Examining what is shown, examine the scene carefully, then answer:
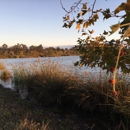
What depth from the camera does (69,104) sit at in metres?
6.30

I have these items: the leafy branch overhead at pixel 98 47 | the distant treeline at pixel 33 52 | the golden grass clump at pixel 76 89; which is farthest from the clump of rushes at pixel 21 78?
the distant treeline at pixel 33 52

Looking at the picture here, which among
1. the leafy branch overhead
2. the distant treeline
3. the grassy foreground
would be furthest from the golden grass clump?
the distant treeline

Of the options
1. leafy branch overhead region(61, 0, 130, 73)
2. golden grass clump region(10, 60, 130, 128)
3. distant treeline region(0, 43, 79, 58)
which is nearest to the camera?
leafy branch overhead region(61, 0, 130, 73)

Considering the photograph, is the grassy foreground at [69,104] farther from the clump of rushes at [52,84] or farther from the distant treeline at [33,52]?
the distant treeline at [33,52]

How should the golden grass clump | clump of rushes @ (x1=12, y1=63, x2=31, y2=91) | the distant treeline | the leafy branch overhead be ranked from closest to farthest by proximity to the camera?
the leafy branch overhead, the golden grass clump, clump of rushes @ (x1=12, y1=63, x2=31, y2=91), the distant treeline

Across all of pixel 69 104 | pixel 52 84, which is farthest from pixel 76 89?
pixel 52 84

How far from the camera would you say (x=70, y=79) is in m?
6.65

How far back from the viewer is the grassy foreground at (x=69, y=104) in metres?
4.29

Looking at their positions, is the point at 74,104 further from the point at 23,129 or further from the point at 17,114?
the point at 23,129

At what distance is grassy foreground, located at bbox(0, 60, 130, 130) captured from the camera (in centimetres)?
429

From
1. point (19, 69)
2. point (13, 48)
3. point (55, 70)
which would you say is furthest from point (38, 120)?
point (13, 48)

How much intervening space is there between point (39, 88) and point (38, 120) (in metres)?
2.57

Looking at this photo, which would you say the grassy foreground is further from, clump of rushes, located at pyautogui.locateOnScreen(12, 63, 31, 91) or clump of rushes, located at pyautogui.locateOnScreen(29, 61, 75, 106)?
clump of rushes, located at pyautogui.locateOnScreen(12, 63, 31, 91)

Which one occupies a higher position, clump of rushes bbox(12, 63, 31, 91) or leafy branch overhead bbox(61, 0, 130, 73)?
leafy branch overhead bbox(61, 0, 130, 73)
